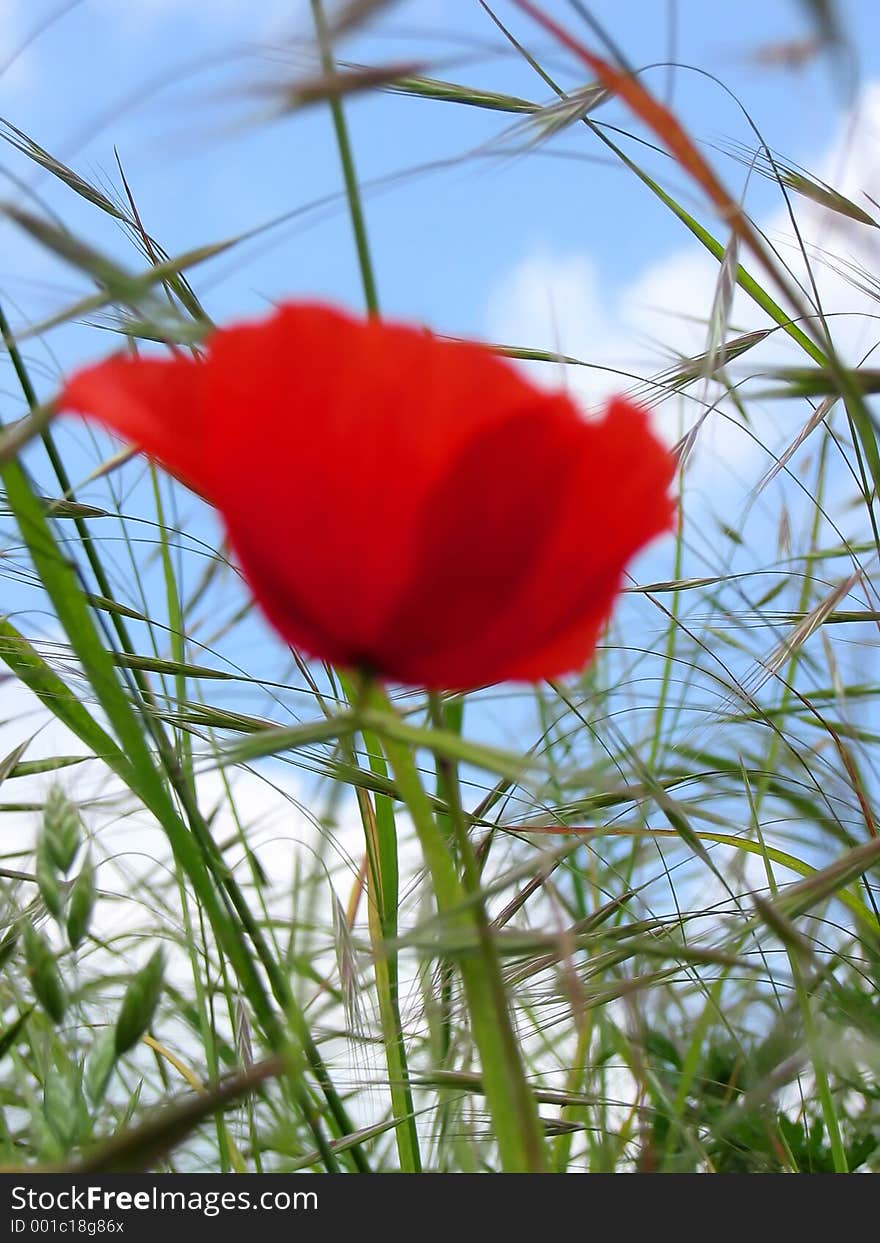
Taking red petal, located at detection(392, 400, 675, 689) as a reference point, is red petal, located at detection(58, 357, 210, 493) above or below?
above

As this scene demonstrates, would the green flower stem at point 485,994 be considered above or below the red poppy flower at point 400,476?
below

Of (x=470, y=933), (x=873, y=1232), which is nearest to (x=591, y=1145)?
(x=873, y=1232)

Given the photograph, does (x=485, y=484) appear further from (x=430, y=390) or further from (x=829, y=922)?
(x=829, y=922)

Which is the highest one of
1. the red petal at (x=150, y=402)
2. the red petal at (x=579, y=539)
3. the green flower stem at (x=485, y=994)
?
the red petal at (x=150, y=402)

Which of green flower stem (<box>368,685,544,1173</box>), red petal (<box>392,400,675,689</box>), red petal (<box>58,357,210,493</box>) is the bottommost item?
green flower stem (<box>368,685,544,1173</box>)
